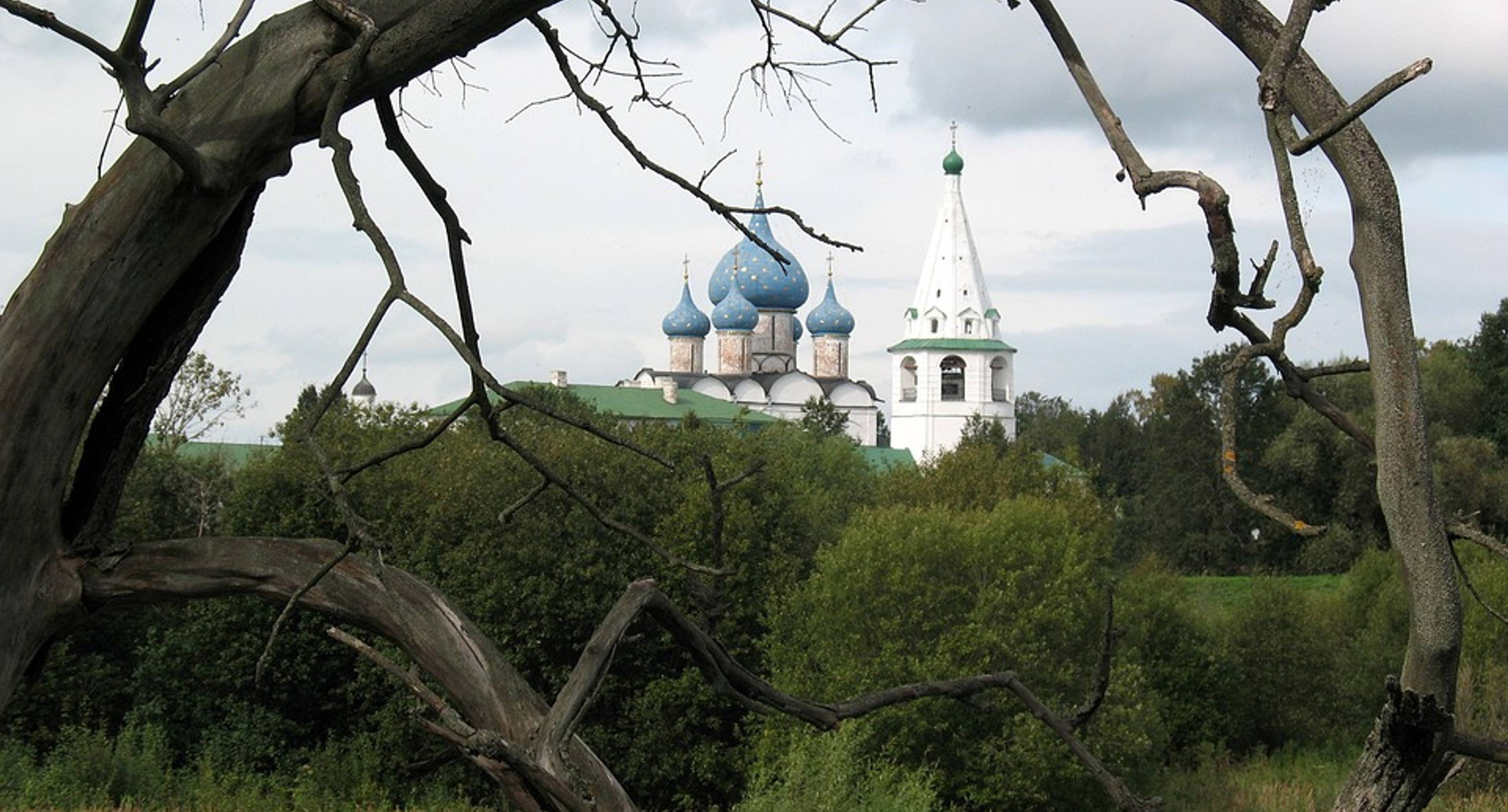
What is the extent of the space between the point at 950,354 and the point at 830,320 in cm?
765

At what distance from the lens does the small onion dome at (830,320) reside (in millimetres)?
86625

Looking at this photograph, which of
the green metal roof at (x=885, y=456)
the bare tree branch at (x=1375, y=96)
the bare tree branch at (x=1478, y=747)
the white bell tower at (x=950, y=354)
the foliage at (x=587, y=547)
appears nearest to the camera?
the bare tree branch at (x=1375, y=96)

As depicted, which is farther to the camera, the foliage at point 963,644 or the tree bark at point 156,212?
the foliage at point 963,644

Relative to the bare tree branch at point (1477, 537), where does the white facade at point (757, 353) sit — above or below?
above

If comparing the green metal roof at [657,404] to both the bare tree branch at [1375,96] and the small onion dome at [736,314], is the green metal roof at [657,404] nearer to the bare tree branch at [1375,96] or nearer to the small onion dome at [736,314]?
the small onion dome at [736,314]

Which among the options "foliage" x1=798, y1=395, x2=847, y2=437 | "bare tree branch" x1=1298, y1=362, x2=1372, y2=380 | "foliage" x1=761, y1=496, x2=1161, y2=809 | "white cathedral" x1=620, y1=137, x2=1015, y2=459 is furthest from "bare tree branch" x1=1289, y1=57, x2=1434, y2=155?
"white cathedral" x1=620, y1=137, x2=1015, y2=459

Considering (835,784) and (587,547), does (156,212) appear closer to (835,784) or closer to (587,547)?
(835,784)

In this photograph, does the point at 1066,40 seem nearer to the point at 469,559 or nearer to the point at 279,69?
the point at 279,69

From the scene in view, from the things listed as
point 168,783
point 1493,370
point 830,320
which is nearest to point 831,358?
point 830,320

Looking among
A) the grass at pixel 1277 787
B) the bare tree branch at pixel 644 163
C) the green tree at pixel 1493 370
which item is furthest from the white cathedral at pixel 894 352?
the bare tree branch at pixel 644 163

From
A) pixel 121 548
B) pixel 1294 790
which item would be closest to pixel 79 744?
pixel 1294 790

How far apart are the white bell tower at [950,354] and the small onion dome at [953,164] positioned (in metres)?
0.02

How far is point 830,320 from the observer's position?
8662 cm

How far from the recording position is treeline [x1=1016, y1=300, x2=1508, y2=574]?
4328cm
